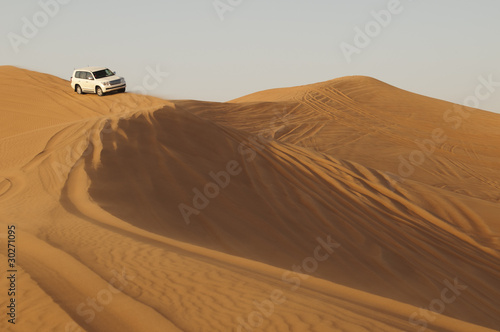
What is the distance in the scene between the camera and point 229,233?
11.4 meters

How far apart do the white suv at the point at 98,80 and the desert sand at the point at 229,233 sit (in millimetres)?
4323

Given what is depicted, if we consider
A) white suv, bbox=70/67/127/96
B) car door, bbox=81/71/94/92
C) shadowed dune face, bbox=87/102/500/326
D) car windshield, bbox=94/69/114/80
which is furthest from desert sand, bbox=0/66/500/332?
car windshield, bbox=94/69/114/80

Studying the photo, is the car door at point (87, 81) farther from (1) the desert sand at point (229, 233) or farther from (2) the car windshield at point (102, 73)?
(1) the desert sand at point (229, 233)

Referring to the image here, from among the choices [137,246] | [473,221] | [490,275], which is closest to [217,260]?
[137,246]

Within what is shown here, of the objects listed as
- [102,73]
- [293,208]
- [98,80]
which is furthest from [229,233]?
[102,73]

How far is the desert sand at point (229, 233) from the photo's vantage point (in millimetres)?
5906

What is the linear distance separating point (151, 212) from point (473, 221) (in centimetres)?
1005

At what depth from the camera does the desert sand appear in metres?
5.91

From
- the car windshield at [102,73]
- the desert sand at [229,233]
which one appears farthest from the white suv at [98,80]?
the desert sand at [229,233]

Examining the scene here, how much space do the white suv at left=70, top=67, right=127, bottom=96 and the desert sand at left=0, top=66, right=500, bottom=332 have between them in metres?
4.32

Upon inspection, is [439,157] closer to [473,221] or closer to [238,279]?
[473,221]

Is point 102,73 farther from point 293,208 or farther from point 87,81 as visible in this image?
point 293,208

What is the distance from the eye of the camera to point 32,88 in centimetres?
3275

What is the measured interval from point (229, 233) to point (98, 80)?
20.9m
